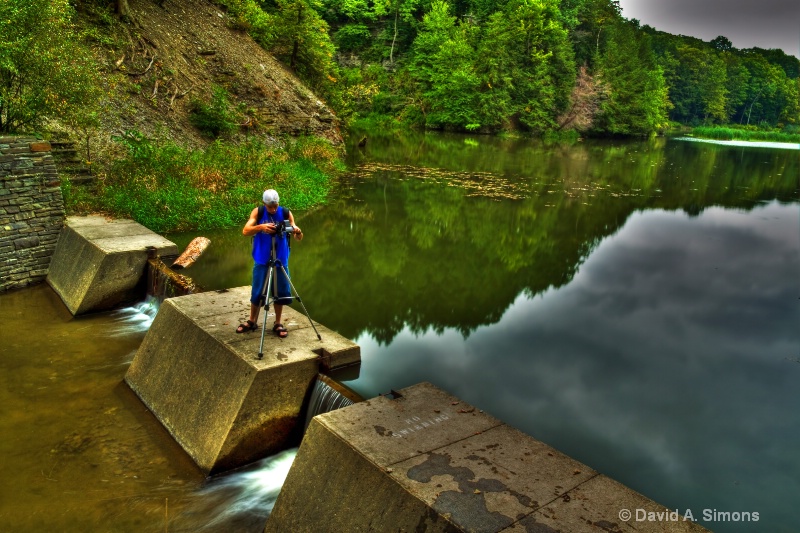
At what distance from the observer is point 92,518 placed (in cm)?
570

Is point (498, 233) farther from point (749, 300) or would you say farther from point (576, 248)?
point (749, 300)

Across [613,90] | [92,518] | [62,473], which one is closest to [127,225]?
[62,473]

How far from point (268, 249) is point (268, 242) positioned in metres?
0.09

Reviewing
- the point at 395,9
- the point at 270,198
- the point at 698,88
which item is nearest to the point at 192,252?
the point at 270,198

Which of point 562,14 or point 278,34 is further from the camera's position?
point 562,14

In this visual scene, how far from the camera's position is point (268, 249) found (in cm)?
709

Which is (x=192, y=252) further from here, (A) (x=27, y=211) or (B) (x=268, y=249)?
(B) (x=268, y=249)

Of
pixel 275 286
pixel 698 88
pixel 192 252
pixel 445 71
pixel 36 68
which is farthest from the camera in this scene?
pixel 698 88

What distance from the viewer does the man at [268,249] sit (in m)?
6.91

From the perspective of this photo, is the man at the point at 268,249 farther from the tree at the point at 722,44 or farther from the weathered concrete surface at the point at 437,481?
the tree at the point at 722,44

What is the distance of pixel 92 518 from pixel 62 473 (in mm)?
909

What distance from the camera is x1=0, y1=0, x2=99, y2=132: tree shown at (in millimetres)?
11984

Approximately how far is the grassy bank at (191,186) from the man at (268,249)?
8773 mm

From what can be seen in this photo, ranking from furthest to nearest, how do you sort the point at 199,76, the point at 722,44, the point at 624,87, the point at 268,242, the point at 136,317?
the point at 722,44
the point at 624,87
the point at 199,76
the point at 136,317
the point at 268,242
